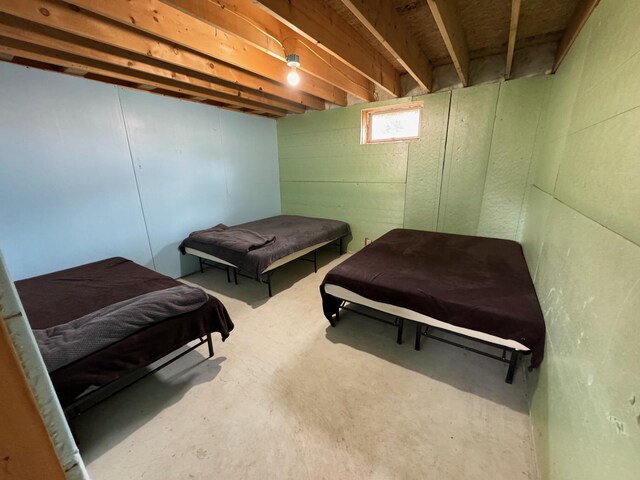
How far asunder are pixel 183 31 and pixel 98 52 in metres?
0.74

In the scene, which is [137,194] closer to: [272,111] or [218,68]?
[218,68]

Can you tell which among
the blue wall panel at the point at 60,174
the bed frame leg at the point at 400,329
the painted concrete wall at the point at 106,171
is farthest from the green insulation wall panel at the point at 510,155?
the blue wall panel at the point at 60,174

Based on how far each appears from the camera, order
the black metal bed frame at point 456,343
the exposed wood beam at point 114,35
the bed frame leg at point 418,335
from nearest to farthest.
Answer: the exposed wood beam at point 114,35
the black metal bed frame at point 456,343
the bed frame leg at point 418,335

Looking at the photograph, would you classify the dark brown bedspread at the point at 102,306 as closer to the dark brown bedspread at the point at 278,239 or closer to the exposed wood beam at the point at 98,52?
the dark brown bedspread at the point at 278,239

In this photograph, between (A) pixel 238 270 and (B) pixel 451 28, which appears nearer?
(B) pixel 451 28

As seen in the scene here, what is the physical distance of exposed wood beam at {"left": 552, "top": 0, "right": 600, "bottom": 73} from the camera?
1.53 meters

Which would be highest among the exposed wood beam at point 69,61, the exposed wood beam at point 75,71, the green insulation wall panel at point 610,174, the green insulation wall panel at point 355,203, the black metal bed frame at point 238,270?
the exposed wood beam at point 75,71

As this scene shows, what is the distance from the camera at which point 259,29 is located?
1833 mm

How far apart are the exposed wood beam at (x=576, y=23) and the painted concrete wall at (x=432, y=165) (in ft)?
1.19

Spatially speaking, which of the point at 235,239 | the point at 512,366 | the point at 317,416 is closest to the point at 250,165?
the point at 235,239

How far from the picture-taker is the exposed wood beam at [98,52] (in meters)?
1.62

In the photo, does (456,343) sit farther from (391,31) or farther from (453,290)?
(391,31)

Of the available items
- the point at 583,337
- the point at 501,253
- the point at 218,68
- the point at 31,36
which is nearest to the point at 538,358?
the point at 583,337

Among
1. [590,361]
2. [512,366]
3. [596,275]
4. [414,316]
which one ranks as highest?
[596,275]
